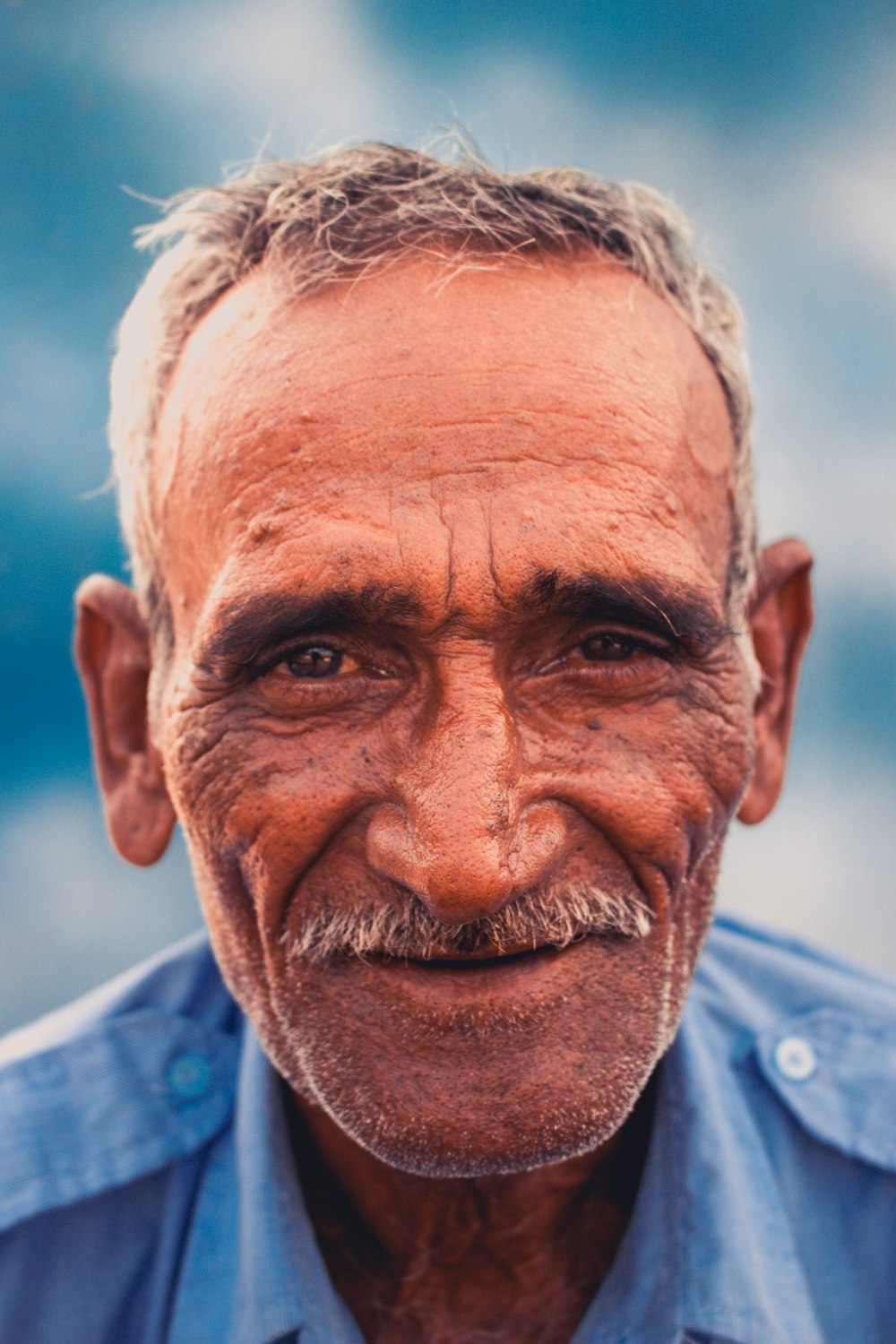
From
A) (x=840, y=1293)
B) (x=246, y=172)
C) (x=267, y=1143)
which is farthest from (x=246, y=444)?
(x=840, y=1293)

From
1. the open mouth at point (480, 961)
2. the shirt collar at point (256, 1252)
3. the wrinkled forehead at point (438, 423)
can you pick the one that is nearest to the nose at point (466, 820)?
the open mouth at point (480, 961)

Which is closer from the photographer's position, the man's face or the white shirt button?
the man's face

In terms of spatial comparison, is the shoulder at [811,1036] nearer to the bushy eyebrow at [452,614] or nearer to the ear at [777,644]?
the ear at [777,644]

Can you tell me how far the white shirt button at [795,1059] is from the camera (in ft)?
7.84

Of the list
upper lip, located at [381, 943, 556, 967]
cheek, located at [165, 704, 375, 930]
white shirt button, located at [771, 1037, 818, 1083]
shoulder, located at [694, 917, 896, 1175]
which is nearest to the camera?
upper lip, located at [381, 943, 556, 967]

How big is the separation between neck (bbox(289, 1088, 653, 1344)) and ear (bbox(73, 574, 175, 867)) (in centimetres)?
64

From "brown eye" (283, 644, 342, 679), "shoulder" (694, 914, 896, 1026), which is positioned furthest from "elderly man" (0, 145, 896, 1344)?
"shoulder" (694, 914, 896, 1026)

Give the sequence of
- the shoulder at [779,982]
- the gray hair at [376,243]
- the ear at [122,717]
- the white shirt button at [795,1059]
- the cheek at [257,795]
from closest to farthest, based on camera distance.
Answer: the cheek at [257,795], the gray hair at [376,243], the ear at [122,717], the white shirt button at [795,1059], the shoulder at [779,982]

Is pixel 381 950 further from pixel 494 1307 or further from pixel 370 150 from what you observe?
pixel 370 150

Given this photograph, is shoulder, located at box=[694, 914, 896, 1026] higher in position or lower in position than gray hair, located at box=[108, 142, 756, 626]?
lower

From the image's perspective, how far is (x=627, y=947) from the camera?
172cm

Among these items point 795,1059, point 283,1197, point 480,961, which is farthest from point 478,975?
point 795,1059

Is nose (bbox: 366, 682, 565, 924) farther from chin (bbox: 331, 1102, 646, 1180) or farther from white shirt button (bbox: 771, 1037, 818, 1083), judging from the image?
white shirt button (bbox: 771, 1037, 818, 1083)

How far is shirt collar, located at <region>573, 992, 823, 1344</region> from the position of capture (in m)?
1.92
